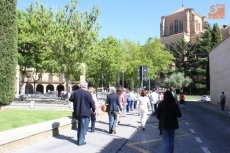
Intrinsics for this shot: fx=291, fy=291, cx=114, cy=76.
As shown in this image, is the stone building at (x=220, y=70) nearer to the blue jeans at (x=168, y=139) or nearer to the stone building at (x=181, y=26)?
the blue jeans at (x=168, y=139)

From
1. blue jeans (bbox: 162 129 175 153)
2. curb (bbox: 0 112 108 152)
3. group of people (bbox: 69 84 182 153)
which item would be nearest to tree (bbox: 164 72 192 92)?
group of people (bbox: 69 84 182 153)

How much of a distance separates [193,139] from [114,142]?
2.77 m

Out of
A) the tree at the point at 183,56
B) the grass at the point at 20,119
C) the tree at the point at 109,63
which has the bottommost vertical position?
the grass at the point at 20,119

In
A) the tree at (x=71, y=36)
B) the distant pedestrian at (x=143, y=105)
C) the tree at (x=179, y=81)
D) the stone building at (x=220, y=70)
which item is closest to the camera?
the distant pedestrian at (x=143, y=105)

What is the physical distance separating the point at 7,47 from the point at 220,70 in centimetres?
2847

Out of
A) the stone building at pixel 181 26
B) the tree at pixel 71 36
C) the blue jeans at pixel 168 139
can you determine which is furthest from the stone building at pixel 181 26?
the blue jeans at pixel 168 139

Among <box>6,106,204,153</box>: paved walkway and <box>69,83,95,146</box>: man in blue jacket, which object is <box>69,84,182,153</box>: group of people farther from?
<box>6,106,204,153</box>: paved walkway

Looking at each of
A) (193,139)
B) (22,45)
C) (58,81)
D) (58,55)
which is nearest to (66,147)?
(193,139)

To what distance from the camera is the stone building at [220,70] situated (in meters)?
32.2

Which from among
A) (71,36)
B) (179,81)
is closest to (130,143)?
(71,36)

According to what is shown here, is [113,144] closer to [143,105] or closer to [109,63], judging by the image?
[143,105]

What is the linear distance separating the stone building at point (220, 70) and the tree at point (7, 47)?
80.4ft

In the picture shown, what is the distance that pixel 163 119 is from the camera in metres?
6.80

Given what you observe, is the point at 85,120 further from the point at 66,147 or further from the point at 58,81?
the point at 58,81
